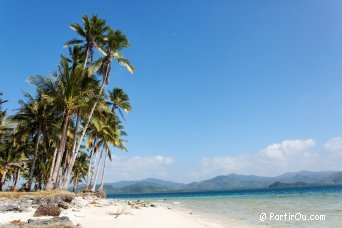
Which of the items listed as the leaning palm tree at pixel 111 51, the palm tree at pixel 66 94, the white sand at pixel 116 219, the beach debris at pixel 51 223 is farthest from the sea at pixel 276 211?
the leaning palm tree at pixel 111 51

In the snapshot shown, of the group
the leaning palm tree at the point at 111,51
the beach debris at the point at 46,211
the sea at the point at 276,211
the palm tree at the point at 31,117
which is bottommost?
the sea at the point at 276,211

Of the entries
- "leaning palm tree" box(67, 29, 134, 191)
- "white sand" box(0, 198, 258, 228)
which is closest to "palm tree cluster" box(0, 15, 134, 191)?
"leaning palm tree" box(67, 29, 134, 191)

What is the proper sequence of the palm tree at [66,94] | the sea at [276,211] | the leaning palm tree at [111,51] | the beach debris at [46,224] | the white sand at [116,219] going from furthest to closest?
the leaning palm tree at [111,51]
the palm tree at [66,94]
the sea at [276,211]
the white sand at [116,219]
the beach debris at [46,224]

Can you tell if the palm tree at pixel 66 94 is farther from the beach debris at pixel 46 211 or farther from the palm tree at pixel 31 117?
the beach debris at pixel 46 211

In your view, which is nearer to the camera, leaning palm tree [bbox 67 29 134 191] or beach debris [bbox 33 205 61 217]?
beach debris [bbox 33 205 61 217]

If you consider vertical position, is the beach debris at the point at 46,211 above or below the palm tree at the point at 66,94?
below

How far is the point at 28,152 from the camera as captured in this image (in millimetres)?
40656

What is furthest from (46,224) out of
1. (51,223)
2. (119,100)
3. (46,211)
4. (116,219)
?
(119,100)

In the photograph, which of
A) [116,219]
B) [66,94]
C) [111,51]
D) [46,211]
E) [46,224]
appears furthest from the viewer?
[111,51]

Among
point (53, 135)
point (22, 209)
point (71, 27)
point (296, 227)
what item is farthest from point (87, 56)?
point (296, 227)

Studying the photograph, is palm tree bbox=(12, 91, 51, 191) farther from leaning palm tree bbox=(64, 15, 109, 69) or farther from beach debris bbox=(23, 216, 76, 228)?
beach debris bbox=(23, 216, 76, 228)

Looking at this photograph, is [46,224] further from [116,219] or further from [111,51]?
[111,51]

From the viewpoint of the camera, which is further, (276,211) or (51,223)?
(276,211)

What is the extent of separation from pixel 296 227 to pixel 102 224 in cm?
900
